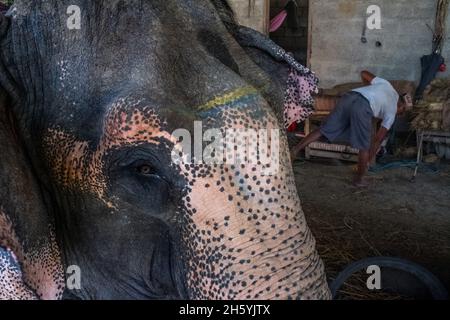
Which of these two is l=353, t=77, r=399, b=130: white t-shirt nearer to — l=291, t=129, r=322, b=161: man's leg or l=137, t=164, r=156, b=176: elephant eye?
l=291, t=129, r=322, b=161: man's leg

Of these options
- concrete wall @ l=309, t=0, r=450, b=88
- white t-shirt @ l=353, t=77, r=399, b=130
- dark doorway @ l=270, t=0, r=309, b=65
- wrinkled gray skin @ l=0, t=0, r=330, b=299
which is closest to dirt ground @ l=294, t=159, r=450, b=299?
white t-shirt @ l=353, t=77, r=399, b=130

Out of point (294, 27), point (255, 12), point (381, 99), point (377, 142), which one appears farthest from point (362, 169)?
point (294, 27)

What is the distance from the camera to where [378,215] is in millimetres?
5512

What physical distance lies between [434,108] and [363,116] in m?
1.30

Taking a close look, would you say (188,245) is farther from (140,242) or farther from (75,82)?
(75,82)

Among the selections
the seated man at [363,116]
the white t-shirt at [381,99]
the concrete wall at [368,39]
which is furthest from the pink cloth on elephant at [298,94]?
the concrete wall at [368,39]

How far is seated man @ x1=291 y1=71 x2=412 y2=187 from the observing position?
6.59m

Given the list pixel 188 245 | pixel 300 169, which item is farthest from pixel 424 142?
pixel 188 245

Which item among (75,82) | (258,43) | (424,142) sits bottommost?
(424,142)

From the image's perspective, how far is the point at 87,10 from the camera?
1603mm

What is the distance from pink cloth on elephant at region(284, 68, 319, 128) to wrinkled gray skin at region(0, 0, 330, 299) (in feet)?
0.70

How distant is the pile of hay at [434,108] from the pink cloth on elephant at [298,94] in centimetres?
572

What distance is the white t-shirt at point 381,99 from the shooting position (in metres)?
6.64

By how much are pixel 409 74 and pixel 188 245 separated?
23.2 ft
